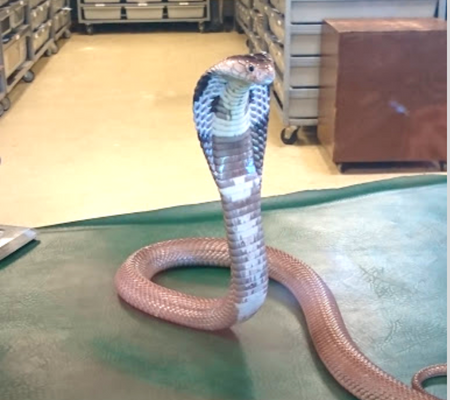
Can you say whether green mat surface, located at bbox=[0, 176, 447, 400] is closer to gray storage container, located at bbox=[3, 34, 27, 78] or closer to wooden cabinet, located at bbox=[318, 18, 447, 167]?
wooden cabinet, located at bbox=[318, 18, 447, 167]

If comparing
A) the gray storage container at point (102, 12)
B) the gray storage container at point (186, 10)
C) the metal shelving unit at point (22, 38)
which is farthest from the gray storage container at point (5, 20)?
the gray storage container at point (186, 10)

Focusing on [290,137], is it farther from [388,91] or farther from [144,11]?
[144,11]

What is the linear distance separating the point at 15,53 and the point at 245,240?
13.7ft

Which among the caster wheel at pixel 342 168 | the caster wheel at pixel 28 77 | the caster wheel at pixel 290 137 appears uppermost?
the caster wheel at pixel 342 168

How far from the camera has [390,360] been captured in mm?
2094

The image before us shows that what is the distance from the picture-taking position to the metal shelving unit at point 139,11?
8.91 meters

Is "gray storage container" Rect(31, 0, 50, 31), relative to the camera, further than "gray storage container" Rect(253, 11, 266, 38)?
Yes

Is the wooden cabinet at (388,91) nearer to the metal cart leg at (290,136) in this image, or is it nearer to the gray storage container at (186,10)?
the metal cart leg at (290,136)

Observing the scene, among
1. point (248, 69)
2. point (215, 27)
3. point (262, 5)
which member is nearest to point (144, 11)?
point (215, 27)

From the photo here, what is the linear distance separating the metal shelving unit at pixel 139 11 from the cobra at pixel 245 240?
702 cm

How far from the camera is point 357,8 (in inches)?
162

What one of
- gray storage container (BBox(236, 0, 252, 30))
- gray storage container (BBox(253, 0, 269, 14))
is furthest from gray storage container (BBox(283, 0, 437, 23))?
gray storage container (BBox(236, 0, 252, 30))

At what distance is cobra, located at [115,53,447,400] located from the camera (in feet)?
5.99

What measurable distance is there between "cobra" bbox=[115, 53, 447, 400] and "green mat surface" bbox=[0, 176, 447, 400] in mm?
46
